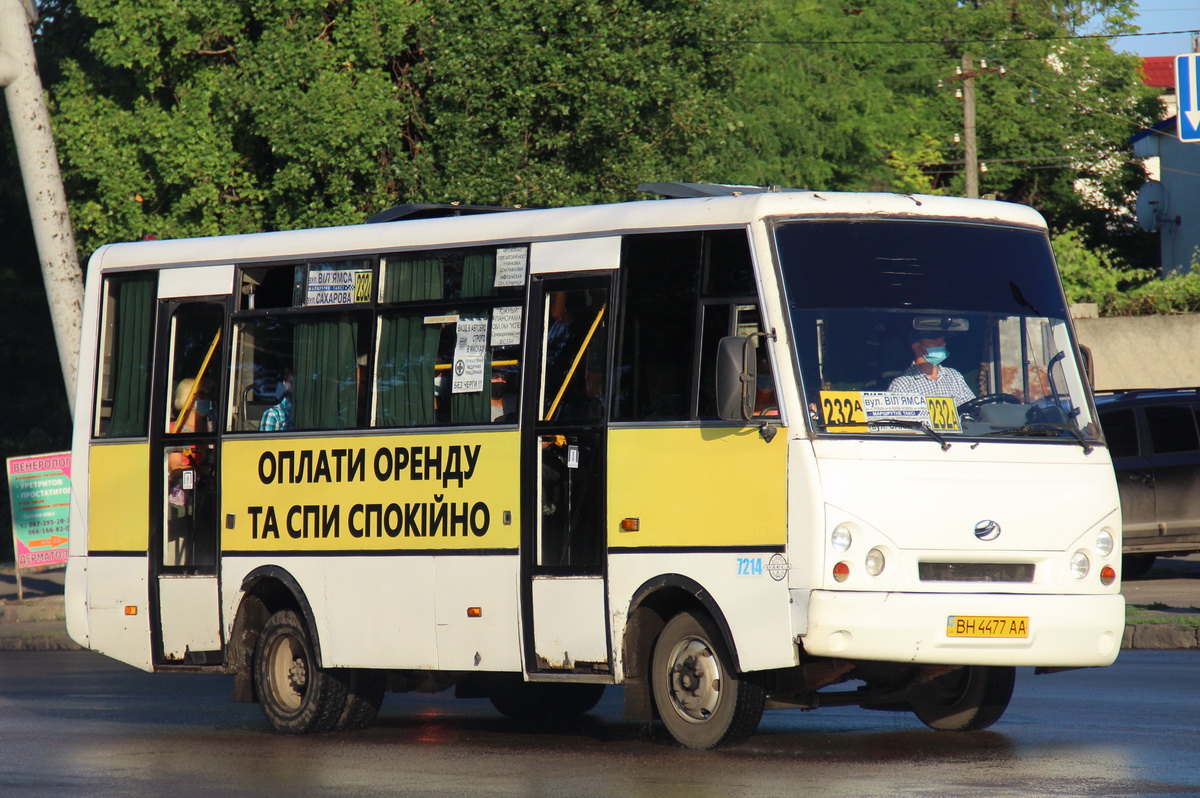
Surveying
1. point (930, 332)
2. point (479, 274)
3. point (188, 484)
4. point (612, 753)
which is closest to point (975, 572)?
point (930, 332)

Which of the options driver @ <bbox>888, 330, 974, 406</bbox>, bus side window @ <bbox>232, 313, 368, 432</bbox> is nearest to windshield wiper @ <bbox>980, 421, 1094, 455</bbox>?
driver @ <bbox>888, 330, 974, 406</bbox>

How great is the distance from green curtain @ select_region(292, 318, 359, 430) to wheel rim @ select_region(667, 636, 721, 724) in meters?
2.94

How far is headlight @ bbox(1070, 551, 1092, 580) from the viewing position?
9.83 metres

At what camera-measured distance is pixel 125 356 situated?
13195 millimetres

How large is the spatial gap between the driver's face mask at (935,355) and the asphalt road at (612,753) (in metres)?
2.12

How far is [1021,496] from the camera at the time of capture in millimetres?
9711

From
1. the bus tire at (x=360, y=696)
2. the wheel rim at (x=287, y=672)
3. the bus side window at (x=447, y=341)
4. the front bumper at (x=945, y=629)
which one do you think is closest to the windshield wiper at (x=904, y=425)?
the front bumper at (x=945, y=629)

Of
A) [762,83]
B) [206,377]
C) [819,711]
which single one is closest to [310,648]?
[206,377]

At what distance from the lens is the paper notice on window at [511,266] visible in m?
11.1

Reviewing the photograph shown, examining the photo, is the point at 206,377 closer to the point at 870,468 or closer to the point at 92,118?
the point at 870,468

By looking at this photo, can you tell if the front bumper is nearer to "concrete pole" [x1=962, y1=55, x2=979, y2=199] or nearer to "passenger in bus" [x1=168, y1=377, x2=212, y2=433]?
"passenger in bus" [x1=168, y1=377, x2=212, y2=433]

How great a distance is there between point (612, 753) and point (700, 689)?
81cm

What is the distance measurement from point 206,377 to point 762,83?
32525 mm

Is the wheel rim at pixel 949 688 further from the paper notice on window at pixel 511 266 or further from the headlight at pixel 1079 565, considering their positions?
the paper notice on window at pixel 511 266
